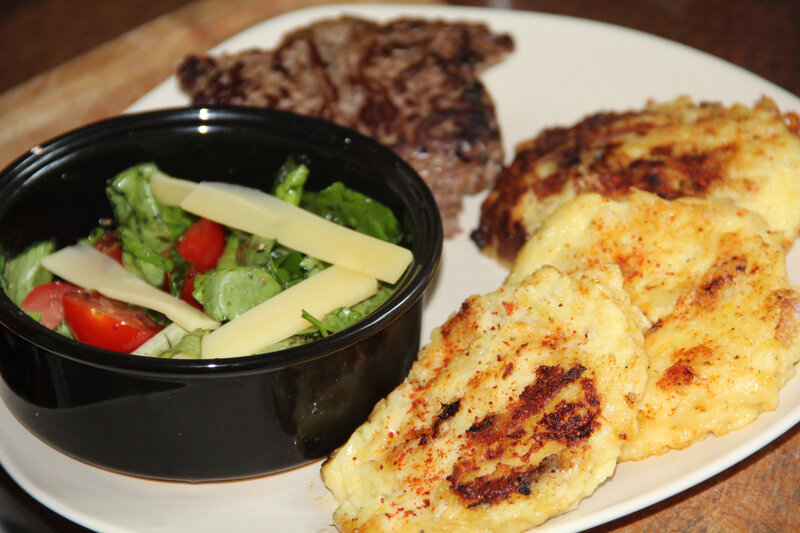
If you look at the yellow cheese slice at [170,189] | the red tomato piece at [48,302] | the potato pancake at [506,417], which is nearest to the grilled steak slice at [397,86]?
the yellow cheese slice at [170,189]

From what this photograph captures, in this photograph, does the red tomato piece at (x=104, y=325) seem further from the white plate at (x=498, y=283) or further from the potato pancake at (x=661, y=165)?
the potato pancake at (x=661, y=165)

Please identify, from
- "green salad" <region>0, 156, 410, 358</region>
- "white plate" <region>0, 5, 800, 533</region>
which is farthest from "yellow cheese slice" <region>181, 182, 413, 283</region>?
"white plate" <region>0, 5, 800, 533</region>

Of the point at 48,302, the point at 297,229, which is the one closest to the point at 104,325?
the point at 48,302

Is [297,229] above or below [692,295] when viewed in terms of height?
above

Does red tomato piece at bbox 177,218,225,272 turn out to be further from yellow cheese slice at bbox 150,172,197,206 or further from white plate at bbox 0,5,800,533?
white plate at bbox 0,5,800,533

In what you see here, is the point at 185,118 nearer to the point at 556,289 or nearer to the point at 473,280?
the point at 473,280

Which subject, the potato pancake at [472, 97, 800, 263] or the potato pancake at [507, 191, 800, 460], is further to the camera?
the potato pancake at [472, 97, 800, 263]

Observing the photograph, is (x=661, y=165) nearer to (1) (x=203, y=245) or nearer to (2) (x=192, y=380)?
(1) (x=203, y=245)
